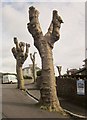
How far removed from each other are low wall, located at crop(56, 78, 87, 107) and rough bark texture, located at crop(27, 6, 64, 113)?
12.7ft

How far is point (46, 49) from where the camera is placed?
65.4 ft

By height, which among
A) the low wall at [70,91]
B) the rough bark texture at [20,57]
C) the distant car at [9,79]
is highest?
the rough bark texture at [20,57]

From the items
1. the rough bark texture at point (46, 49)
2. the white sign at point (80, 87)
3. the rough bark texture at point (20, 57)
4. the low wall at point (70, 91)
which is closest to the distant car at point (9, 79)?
the rough bark texture at point (20, 57)

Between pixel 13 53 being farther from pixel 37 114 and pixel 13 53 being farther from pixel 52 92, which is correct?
pixel 37 114

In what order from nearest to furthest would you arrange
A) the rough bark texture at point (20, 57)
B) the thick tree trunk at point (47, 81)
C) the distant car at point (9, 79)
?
the thick tree trunk at point (47, 81)
the rough bark texture at point (20, 57)
the distant car at point (9, 79)

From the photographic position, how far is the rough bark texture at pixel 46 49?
19.6 meters

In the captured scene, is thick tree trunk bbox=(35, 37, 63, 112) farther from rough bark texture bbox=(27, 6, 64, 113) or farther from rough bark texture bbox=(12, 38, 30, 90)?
rough bark texture bbox=(12, 38, 30, 90)

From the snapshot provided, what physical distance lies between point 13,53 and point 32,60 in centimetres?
1743

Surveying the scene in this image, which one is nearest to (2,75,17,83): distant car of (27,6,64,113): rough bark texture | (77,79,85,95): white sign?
(77,79,85,95): white sign

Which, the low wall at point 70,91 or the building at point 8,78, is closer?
the low wall at point 70,91

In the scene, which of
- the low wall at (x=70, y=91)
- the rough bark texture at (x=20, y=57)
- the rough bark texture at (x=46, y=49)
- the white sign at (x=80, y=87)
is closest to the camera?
the rough bark texture at (x=46, y=49)

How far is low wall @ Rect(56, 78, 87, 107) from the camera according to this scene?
23269 mm

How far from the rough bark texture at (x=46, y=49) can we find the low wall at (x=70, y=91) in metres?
3.86

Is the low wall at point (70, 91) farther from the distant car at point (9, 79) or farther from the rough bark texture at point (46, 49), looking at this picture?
the distant car at point (9, 79)
